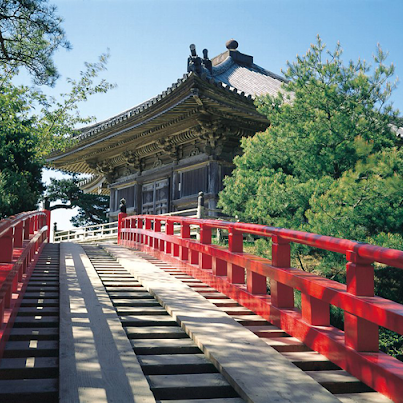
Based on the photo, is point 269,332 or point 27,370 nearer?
point 27,370

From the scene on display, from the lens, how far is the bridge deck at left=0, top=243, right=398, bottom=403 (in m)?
2.47

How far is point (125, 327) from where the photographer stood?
12.7 feet

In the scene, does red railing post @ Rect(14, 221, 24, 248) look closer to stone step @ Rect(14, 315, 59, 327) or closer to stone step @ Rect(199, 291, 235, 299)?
stone step @ Rect(14, 315, 59, 327)

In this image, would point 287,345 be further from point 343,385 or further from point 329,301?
point 343,385

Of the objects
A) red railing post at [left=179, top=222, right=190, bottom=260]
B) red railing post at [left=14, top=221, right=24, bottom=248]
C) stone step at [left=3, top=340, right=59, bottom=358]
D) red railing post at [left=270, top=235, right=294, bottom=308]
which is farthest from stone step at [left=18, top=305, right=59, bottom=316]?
red railing post at [left=179, top=222, right=190, bottom=260]

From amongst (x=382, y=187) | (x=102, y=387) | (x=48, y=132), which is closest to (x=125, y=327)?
(x=102, y=387)

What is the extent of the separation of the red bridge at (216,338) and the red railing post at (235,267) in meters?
0.01

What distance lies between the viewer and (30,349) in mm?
3186

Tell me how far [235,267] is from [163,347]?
194 centimetres

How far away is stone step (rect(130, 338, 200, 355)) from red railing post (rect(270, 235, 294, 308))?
92cm

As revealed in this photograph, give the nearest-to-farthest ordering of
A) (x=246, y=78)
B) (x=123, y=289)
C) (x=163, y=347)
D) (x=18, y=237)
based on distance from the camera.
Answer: (x=163, y=347)
(x=18, y=237)
(x=123, y=289)
(x=246, y=78)

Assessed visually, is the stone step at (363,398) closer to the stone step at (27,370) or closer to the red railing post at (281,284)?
the stone step at (27,370)

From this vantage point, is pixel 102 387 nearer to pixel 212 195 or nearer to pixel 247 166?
pixel 247 166

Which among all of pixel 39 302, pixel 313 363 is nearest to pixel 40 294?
pixel 39 302
